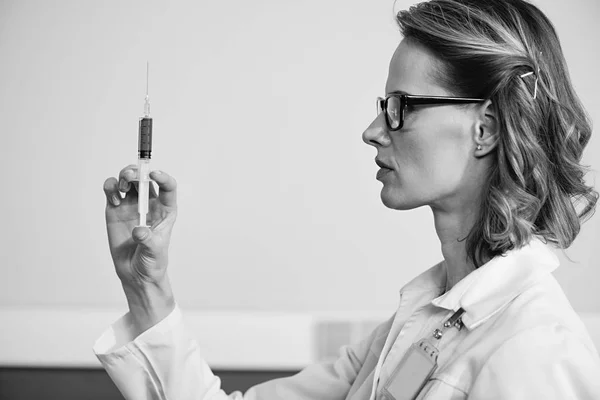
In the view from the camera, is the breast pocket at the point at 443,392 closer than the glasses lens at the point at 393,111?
Yes

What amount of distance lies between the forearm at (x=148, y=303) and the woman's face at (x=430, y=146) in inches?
17.7

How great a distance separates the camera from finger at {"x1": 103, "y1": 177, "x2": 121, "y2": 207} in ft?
3.81

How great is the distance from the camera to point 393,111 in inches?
45.8

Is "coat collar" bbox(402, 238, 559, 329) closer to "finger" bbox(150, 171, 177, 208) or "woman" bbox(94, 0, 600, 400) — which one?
"woman" bbox(94, 0, 600, 400)

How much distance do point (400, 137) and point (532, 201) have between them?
247mm

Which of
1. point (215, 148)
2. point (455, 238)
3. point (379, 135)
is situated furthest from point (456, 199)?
point (215, 148)

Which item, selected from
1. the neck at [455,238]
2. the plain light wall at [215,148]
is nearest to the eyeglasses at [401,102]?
the neck at [455,238]

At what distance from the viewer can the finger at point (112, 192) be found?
3.81 ft

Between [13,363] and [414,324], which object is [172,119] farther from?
[414,324]

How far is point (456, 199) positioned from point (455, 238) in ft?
0.23

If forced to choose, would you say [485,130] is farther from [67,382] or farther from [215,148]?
[67,382]

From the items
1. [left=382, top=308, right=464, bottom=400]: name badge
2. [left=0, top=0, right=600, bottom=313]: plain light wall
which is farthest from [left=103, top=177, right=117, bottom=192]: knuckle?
[left=0, top=0, right=600, bottom=313]: plain light wall

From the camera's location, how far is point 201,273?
83.7 inches

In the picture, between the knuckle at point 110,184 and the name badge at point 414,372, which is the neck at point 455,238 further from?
the knuckle at point 110,184
